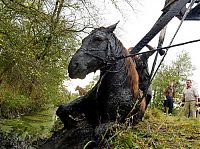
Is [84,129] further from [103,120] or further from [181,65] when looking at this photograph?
[181,65]

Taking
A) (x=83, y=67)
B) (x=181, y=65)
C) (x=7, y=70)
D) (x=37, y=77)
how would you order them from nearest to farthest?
(x=83, y=67) → (x=37, y=77) → (x=7, y=70) → (x=181, y=65)

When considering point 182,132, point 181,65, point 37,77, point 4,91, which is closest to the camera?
point 182,132

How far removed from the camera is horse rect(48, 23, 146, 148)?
393cm

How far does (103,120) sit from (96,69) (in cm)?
54

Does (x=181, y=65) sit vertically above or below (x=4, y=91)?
above

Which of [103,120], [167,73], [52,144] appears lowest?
[52,144]

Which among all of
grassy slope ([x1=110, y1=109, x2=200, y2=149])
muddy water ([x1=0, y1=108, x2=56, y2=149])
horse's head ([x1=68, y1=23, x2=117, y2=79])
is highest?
horse's head ([x1=68, y1=23, x2=117, y2=79])

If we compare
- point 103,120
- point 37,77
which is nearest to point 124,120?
point 103,120

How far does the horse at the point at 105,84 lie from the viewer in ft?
12.9

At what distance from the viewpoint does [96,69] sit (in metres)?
4.01

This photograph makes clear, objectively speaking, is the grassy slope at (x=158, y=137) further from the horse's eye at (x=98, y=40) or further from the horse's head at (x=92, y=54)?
the horse's eye at (x=98, y=40)

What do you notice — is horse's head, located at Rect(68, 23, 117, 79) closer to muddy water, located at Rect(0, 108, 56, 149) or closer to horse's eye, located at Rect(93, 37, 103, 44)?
horse's eye, located at Rect(93, 37, 103, 44)

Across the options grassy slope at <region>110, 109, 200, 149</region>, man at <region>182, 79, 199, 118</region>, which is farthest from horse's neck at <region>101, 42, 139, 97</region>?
man at <region>182, 79, 199, 118</region>

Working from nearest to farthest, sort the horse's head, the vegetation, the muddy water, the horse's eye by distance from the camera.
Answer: the horse's head → the horse's eye → the muddy water → the vegetation
